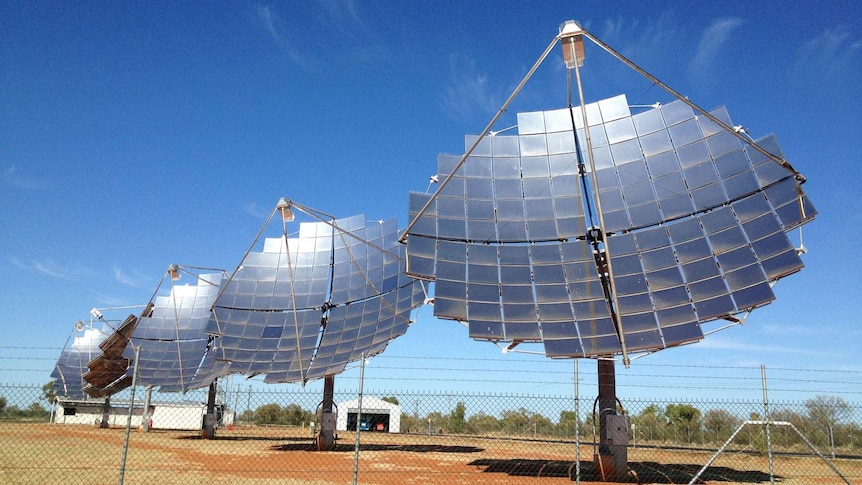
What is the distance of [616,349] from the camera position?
18.3 m

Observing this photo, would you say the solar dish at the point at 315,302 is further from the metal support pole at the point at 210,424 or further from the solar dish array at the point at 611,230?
the metal support pole at the point at 210,424

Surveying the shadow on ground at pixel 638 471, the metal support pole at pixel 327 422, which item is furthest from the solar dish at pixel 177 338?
the shadow on ground at pixel 638 471

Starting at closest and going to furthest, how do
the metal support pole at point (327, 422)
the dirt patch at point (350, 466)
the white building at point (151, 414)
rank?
the dirt patch at point (350, 466) < the metal support pole at point (327, 422) < the white building at point (151, 414)

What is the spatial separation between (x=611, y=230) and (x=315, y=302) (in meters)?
15.9

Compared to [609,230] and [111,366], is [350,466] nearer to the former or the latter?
[609,230]

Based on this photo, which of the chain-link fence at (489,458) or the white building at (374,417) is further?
the white building at (374,417)

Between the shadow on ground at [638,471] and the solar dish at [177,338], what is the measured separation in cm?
2310

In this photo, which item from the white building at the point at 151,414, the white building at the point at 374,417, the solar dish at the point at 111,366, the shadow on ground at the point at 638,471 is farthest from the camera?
the white building at the point at 374,417

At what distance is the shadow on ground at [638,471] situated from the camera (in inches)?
805

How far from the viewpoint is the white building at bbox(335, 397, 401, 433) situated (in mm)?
66438

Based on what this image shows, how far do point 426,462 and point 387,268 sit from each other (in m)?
9.05

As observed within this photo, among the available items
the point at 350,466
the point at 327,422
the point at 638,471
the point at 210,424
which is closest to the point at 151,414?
the point at 210,424

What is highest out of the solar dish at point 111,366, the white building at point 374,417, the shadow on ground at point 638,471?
the solar dish at point 111,366

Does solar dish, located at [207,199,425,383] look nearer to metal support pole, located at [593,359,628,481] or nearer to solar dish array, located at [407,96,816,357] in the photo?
solar dish array, located at [407,96,816,357]
